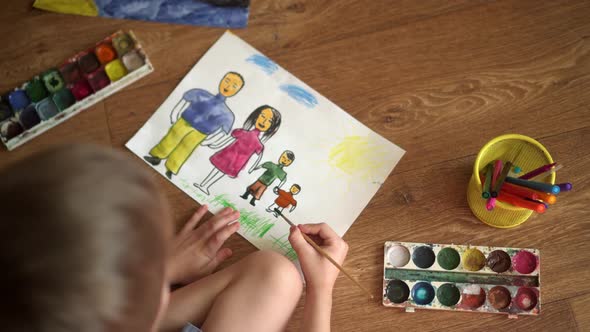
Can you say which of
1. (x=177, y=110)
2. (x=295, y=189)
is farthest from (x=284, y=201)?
(x=177, y=110)

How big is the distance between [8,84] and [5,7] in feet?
0.47

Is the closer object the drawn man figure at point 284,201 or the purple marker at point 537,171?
the purple marker at point 537,171

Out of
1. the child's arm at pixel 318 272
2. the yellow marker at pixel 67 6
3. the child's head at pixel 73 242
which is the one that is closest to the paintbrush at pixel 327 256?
the child's arm at pixel 318 272

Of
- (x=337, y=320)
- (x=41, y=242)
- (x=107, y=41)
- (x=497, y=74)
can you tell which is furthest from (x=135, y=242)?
(x=497, y=74)

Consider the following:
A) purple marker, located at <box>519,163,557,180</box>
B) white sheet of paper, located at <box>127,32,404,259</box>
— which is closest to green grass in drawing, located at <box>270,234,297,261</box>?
white sheet of paper, located at <box>127,32,404,259</box>

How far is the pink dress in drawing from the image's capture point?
917 mm

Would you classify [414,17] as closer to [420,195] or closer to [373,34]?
[373,34]

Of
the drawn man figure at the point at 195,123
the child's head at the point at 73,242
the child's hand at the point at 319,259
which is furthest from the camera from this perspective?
the drawn man figure at the point at 195,123

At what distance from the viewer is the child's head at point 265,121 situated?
926 millimetres

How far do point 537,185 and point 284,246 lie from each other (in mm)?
367

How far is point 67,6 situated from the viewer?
994 millimetres

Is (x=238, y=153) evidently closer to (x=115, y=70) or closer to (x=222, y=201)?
(x=222, y=201)

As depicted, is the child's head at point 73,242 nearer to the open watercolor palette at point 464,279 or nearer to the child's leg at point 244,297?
the child's leg at point 244,297

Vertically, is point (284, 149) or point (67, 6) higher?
point (67, 6)
